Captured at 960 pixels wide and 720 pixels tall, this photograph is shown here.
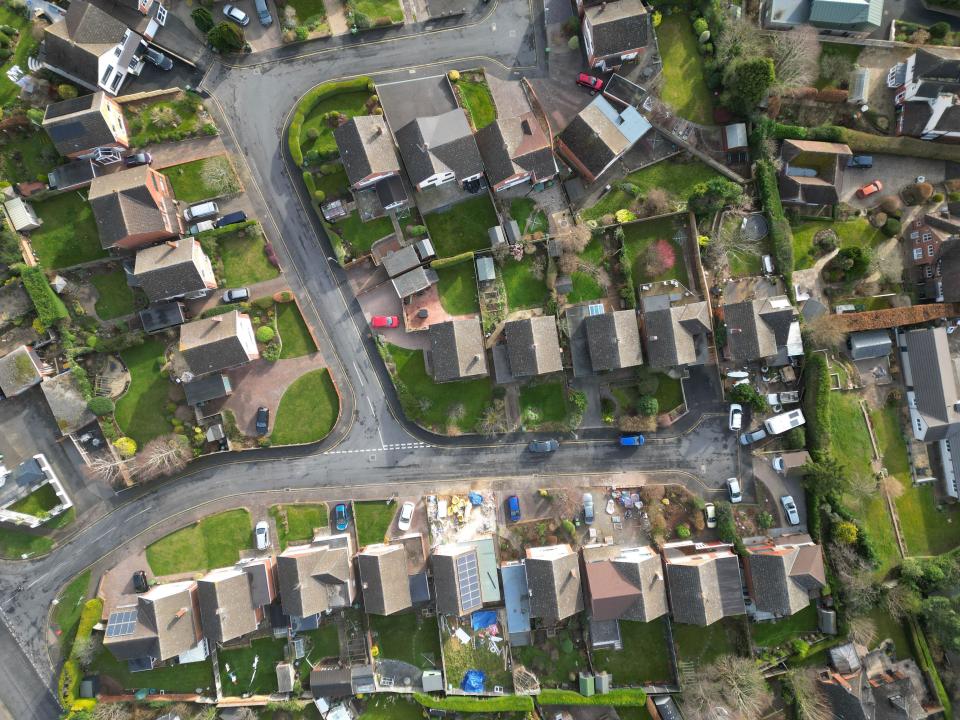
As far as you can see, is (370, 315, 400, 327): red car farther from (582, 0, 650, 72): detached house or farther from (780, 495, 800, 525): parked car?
(780, 495, 800, 525): parked car

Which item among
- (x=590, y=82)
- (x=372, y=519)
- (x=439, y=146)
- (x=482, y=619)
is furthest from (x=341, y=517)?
(x=590, y=82)

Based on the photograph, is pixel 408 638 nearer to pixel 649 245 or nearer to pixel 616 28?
pixel 649 245

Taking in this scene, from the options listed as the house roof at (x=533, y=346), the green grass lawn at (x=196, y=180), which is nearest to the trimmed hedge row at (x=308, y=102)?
the green grass lawn at (x=196, y=180)

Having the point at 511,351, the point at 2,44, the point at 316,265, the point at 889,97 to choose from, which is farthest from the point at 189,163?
the point at 889,97

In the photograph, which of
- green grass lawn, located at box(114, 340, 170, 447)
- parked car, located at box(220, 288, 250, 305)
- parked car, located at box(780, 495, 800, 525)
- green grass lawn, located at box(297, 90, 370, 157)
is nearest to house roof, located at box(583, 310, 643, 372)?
parked car, located at box(780, 495, 800, 525)

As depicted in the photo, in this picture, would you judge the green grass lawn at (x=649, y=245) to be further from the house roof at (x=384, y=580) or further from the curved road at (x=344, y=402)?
the house roof at (x=384, y=580)
